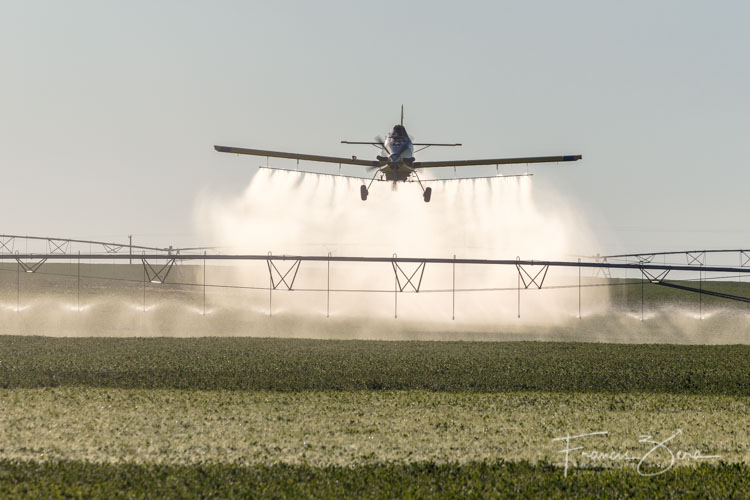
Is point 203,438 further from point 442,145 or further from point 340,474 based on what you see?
point 442,145

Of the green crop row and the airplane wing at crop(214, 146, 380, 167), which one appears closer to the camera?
the green crop row

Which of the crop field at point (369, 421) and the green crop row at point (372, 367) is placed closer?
the crop field at point (369, 421)

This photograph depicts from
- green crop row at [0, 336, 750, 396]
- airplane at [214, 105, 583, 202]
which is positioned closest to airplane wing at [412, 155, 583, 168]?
airplane at [214, 105, 583, 202]

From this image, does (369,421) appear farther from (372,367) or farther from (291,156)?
(291,156)

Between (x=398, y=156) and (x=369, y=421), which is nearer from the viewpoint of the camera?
(x=369, y=421)

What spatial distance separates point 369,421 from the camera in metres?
38.1

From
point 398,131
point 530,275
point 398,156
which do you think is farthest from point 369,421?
point 530,275

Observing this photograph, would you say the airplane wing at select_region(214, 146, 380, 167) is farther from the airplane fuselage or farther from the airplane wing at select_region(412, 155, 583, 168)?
the airplane wing at select_region(412, 155, 583, 168)

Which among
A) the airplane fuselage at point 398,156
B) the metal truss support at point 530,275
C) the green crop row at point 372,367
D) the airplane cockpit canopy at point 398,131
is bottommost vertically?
the green crop row at point 372,367

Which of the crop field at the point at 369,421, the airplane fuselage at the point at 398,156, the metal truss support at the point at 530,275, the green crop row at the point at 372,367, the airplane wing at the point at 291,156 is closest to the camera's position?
the crop field at the point at 369,421

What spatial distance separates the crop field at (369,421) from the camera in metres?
26.8

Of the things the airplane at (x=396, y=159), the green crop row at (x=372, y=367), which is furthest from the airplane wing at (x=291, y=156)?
the green crop row at (x=372, y=367)

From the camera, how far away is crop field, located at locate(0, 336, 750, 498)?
26781 millimetres

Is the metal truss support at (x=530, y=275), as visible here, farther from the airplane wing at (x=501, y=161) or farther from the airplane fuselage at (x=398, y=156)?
the airplane fuselage at (x=398, y=156)
